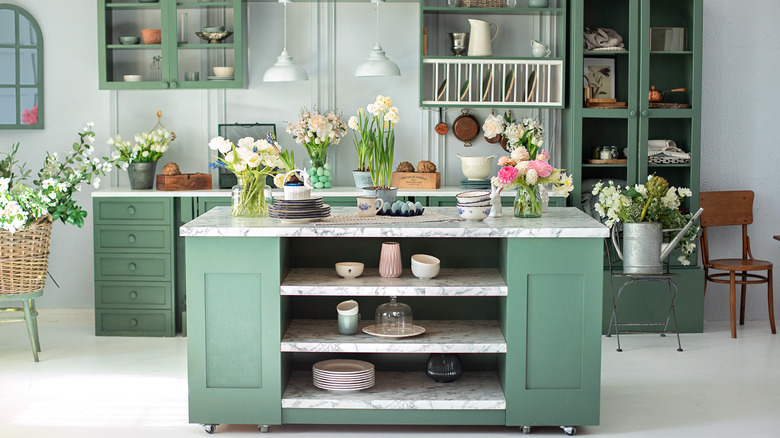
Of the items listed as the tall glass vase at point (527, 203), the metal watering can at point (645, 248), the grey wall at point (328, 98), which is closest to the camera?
the tall glass vase at point (527, 203)

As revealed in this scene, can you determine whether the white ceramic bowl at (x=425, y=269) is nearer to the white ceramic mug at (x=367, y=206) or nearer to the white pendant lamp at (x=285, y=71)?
the white ceramic mug at (x=367, y=206)

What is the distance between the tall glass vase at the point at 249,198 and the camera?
4575 millimetres

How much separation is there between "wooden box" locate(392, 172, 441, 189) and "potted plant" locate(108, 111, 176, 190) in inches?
70.7

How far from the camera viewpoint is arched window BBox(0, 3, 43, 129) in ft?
21.9

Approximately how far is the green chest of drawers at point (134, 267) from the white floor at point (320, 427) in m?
0.15

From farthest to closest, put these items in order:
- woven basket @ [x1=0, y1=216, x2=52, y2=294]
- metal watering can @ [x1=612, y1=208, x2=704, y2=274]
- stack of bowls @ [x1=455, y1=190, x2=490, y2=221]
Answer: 1. metal watering can @ [x1=612, y1=208, x2=704, y2=274]
2. woven basket @ [x1=0, y1=216, x2=52, y2=294]
3. stack of bowls @ [x1=455, y1=190, x2=490, y2=221]

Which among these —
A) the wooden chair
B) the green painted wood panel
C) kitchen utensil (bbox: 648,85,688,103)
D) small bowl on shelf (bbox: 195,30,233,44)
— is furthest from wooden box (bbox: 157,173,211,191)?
the wooden chair

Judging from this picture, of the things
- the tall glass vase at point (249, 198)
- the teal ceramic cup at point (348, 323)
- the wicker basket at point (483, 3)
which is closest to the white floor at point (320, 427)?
the teal ceramic cup at point (348, 323)

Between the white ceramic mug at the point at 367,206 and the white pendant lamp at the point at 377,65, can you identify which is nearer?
the white ceramic mug at the point at 367,206

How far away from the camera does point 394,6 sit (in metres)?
6.80

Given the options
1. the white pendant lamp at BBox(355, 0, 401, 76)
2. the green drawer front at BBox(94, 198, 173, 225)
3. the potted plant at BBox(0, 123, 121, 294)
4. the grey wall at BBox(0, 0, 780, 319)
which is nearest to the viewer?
the potted plant at BBox(0, 123, 121, 294)

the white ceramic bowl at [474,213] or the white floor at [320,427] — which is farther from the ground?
the white ceramic bowl at [474,213]

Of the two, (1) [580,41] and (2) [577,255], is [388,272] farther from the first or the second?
(1) [580,41]

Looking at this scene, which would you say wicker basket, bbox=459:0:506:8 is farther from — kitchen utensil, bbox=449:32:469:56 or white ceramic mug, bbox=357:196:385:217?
white ceramic mug, bbox=357:196:385:217
